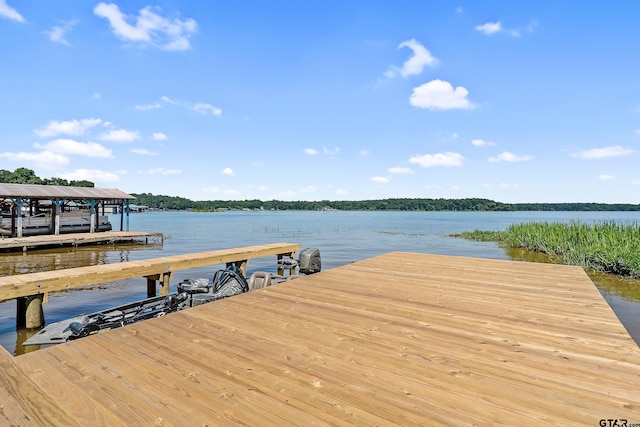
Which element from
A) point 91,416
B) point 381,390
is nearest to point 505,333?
point 381,390

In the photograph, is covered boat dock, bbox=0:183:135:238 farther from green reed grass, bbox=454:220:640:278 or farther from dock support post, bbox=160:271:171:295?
Answer: green reed grass, bbox=454:220:640:278

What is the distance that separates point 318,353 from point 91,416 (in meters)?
1.57

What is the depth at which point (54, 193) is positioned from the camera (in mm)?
23875

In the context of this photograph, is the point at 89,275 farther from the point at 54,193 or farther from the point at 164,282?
the point at 54,193

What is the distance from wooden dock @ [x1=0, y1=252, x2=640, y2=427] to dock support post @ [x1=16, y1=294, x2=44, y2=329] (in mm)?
4829

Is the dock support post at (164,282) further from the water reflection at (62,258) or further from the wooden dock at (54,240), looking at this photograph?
the wooden dock at (54,240)

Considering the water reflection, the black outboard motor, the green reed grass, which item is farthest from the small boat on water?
the green reed grass

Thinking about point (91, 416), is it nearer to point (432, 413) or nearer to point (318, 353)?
point (318, 353)

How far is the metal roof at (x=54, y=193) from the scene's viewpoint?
71.3 ft

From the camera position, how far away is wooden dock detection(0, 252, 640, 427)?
2.05 m

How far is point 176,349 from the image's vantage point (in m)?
2.98

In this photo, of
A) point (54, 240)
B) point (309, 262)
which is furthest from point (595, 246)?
point (54, 240)

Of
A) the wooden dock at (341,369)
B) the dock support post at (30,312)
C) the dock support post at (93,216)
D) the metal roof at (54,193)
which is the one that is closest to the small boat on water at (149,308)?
the dock support post at (30,312)

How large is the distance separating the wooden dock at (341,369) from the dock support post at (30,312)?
4829 millimetres
